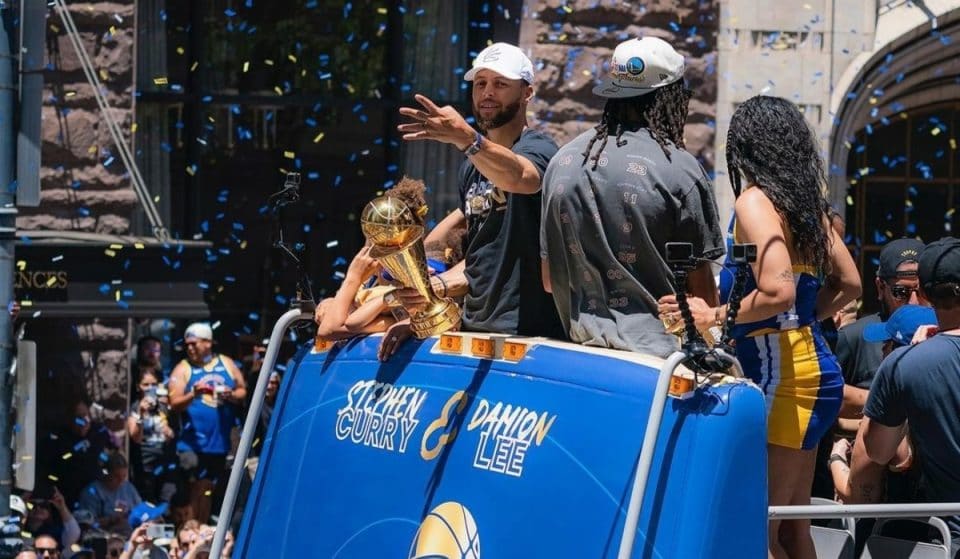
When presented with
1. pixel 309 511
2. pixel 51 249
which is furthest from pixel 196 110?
pixel 309 511

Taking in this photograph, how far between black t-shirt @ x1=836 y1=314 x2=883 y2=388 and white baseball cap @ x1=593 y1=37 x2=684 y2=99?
2.71 meters

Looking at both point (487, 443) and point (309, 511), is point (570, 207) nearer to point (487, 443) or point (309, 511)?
point (487, 443)

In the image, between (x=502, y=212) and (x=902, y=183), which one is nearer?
(x=502, y=212)

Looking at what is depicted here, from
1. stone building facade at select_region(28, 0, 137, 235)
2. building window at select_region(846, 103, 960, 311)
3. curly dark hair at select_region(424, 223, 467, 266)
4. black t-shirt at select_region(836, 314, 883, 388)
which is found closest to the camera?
curly dark hair at select_region(424, 223, 467, 266)

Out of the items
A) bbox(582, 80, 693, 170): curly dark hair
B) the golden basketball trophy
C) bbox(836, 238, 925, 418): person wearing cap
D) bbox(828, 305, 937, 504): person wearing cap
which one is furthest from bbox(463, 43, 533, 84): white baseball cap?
bbox(836, 238, 925, 418): person wearing cap

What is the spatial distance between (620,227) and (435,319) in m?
0.56

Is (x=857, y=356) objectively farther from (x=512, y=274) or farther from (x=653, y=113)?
(x=653, y=113)

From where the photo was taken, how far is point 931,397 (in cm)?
422

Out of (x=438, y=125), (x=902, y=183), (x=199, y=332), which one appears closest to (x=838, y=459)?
(x=438, y=125)

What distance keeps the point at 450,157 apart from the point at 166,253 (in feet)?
7.86

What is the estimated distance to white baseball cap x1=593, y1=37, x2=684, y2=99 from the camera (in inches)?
153

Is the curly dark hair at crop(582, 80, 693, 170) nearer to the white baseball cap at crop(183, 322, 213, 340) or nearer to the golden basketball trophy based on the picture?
the golden basketball trophy

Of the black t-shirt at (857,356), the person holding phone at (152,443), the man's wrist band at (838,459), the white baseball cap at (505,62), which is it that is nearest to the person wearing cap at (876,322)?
the black t-shirt at (857,356)

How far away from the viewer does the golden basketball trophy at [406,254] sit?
3703 millimetres
